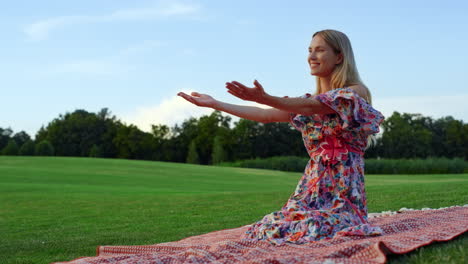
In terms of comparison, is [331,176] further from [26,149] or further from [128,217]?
[26,149]

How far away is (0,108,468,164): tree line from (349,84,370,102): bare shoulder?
52.5 m

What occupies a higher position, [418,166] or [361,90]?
[361,90]

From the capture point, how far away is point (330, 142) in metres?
4.23

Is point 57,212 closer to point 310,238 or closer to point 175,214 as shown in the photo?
point 175,214

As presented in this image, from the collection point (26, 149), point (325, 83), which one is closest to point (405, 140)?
point (26, 149)

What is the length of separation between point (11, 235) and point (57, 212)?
3411 millimetres

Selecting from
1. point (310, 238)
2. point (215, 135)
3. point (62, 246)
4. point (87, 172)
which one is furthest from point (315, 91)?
point (215, 135)

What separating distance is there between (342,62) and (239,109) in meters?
0.92

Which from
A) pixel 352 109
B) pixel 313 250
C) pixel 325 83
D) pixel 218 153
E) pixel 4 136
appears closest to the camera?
pixel 313 250

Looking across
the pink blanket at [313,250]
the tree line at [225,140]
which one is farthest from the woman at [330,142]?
the tree line at [225,140]

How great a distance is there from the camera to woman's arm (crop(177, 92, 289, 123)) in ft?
13.6

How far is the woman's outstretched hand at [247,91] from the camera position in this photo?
3393 mm

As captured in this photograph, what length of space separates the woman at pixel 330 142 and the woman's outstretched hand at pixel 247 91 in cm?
54

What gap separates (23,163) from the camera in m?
29.8
